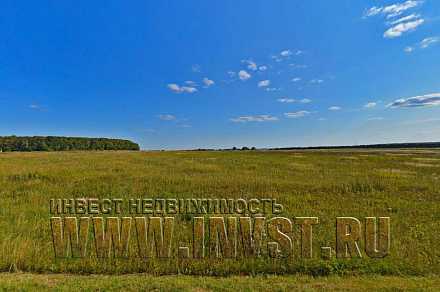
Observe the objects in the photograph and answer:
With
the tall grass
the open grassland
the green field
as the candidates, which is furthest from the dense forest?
the open grassland

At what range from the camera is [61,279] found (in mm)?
5344

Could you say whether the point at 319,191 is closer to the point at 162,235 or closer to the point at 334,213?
the point at 334,213

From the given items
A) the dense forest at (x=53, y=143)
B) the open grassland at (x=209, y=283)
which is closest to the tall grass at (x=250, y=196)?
the open grassland at (x=209, y=283)

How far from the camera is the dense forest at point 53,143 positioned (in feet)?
491

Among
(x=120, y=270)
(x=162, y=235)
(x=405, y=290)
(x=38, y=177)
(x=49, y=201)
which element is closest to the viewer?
(x=405, y=290)

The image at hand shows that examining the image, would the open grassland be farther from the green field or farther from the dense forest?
the dense forest

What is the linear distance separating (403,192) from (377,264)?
35.1 feet

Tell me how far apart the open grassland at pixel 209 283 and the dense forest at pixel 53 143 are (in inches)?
6708

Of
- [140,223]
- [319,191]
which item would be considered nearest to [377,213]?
[319,191]

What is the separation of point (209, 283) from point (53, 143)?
191 metres

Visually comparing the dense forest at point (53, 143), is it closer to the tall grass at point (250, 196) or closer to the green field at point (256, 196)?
the tall grass at point (250, 196)

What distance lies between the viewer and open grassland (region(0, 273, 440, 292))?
491 cm

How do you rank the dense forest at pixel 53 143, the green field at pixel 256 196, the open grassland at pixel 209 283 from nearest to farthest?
the open grassland at pixel 209 283 → the green field at pixel 256 196 → the dense forest at pixel 53 143

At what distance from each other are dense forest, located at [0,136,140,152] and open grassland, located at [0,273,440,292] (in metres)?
170
